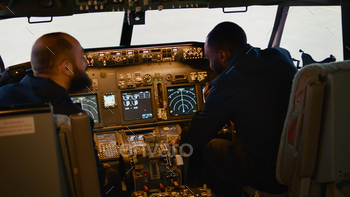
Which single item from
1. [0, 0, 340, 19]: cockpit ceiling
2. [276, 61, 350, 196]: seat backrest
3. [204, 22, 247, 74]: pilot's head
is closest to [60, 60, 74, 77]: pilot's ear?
[0, 0, 340, 19]: cockpit ceiling

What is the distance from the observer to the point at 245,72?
1843 millimetres

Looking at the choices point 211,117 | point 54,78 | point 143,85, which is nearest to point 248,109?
point 211,117

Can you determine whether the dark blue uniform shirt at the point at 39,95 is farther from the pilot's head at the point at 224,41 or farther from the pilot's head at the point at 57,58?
the pilot's head at the point at 224,41

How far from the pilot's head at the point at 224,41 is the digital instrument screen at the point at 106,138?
1232mm

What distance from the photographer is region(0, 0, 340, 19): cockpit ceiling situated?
2188mm

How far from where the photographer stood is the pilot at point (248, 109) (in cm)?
178

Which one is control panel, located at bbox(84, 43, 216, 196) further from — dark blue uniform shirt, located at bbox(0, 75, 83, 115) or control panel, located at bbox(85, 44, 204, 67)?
dark blue uniform shirt, located at bbox(0, 75, 83, 115)

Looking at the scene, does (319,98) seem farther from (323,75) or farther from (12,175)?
(12,175)

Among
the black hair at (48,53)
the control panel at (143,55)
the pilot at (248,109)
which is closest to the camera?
the black hair at (48,53)

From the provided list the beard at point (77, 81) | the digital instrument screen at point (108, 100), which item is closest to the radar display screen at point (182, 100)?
the digital instrument screen at point (108, 100)

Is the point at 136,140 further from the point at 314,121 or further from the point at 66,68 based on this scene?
the point at 314,121

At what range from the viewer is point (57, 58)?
5.00 ft

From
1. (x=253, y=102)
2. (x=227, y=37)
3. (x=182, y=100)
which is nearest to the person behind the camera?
(x=253, y=102)

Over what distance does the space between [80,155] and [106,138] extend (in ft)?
5.68
